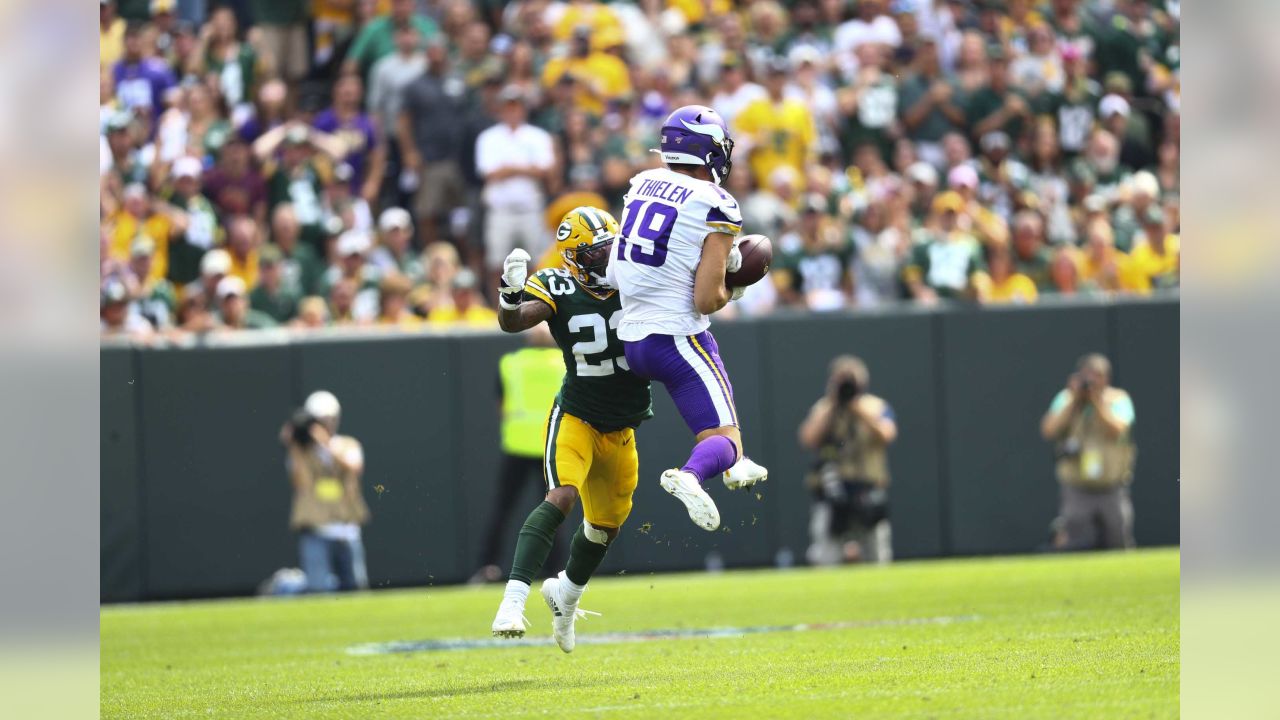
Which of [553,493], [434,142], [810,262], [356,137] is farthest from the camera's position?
[356,137]

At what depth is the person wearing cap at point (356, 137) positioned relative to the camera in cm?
1510

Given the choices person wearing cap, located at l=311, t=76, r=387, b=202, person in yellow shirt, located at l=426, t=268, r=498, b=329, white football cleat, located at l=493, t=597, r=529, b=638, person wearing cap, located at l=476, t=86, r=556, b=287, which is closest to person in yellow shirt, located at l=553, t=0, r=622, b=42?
person wearing cap, located at l=476, t=86, r=556, b=287

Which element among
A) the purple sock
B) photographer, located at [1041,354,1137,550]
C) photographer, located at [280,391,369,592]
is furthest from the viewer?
photographer, located at [1041,354,1137,550]

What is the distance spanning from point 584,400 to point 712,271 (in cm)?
88

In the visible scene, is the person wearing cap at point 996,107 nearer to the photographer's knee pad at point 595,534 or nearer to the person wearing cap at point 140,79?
the person wearing cap at point 140,79

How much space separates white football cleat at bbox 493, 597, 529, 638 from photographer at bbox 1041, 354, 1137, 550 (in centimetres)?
763

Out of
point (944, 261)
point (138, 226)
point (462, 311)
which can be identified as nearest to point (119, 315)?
point (138, 226)

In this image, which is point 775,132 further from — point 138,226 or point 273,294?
point 138,226

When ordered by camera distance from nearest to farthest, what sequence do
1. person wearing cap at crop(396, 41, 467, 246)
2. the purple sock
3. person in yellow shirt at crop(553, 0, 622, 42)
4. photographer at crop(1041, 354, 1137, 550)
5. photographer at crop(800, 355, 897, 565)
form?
the purple sock
photographer at crop(800, 355, 897, 565)
photographer at crop(1041, 354, 1137, 550)
person wearing cap at crop(396, 41, 467, 246)
person in yellow shirt at crop(553, 0, 622, 42)

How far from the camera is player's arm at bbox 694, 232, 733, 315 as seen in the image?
714 centimetres

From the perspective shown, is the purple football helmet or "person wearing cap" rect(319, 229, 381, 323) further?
"person wearing cap" rect(319, 229, 381, 323)

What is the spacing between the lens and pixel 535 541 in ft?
24.2

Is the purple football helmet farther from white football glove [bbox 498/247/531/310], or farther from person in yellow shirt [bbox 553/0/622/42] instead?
person in yellow shirt [bbox 553/0/622/42]

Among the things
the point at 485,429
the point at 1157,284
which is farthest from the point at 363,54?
the point at 1157,284
